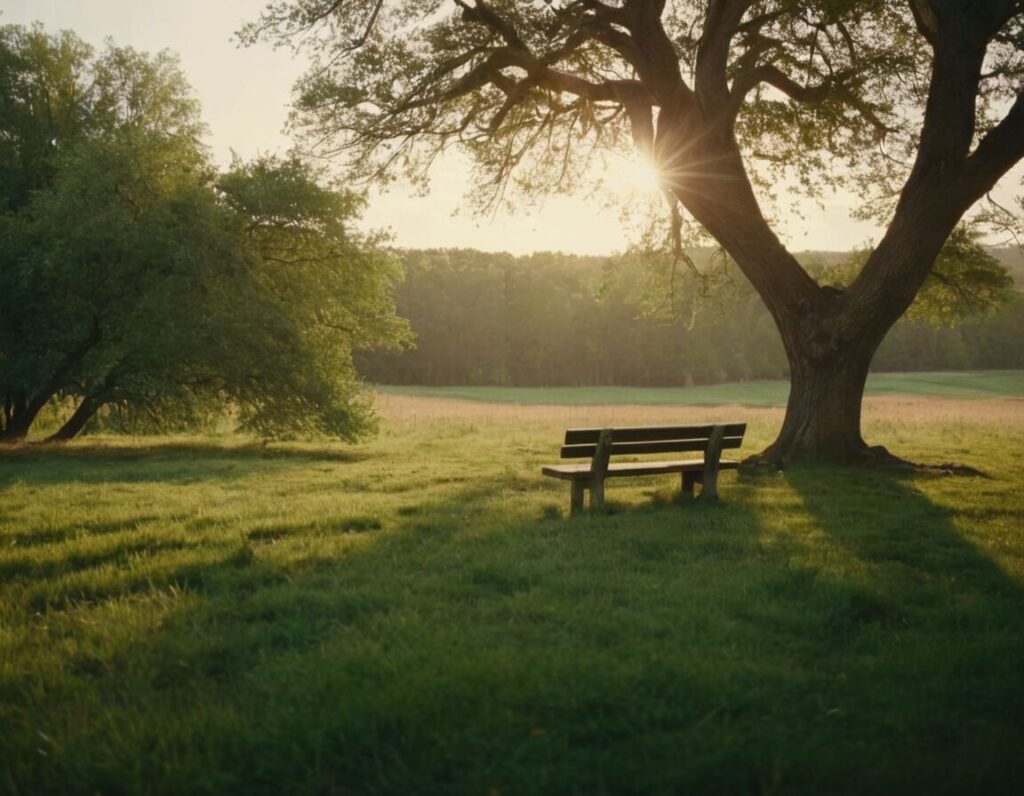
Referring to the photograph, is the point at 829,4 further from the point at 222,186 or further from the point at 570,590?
the point at 222,186

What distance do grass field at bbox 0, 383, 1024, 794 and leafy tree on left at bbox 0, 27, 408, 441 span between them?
31.2ft

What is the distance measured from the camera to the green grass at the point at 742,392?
169 feet

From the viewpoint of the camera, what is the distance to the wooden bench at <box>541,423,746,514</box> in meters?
9.32

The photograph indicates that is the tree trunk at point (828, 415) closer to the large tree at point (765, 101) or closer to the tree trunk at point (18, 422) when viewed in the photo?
the large tree at point (765, 101)

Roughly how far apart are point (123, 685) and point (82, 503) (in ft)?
23.0

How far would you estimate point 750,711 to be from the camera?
3.95 m

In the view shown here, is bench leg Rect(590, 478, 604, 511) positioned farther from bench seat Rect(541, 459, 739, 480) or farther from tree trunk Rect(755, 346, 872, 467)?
tree trunk Rect(755, 346, 872, 467)

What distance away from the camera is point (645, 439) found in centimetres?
972

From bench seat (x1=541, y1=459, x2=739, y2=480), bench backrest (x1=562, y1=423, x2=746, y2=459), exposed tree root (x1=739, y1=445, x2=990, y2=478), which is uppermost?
bench backrest (x1=562, y1=423, x2=746, y2=459)

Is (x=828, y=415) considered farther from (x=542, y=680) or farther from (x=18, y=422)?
(x=18, y=422)

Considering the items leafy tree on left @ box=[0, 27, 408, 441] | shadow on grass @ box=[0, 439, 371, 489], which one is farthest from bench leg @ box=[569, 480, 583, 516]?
leafy tree on left @ box=[0, 27, 408, 441]

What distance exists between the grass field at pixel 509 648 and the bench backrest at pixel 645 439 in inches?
29.5

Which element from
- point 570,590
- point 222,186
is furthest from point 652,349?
point 570,590

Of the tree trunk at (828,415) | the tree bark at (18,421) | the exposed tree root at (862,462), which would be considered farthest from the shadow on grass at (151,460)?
the tree trunk at (828,415)
